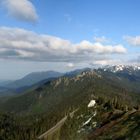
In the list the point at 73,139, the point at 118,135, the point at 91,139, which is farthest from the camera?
the point at 73,139

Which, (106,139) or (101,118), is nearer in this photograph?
(106,139)

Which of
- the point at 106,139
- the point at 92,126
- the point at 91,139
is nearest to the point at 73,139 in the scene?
the point at 92,126

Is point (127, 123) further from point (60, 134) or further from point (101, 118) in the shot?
point (60, 134)

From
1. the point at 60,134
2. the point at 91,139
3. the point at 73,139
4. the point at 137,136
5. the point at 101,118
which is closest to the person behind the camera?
the point at 137,136

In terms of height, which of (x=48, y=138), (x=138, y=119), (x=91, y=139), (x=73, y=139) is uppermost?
(x=138, y=119)

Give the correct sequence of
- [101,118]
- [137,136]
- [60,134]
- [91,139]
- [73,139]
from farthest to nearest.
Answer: [60,134]
[101,118]
[73,139]
[91,139]
[137,136]

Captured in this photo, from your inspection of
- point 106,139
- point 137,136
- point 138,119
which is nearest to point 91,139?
point 106,139

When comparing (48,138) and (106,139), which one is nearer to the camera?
(106,139)

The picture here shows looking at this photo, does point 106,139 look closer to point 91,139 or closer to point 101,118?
point 91,139

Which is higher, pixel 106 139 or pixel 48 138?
pixel 106 139
